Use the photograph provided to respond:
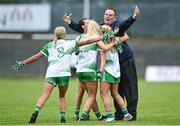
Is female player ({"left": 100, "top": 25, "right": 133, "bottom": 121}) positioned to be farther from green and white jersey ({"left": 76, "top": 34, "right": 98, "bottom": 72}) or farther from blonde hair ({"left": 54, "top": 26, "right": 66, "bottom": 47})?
blonde hair ({"left": 54, "top": 26, "right": 66, "bottom": 47})

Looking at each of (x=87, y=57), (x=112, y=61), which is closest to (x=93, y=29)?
(x=87, y=57)

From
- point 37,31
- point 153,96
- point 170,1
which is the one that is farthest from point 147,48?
point 153,96

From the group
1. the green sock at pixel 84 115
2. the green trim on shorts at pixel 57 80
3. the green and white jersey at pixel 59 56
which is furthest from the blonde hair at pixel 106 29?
the green sock at pixel 84 115

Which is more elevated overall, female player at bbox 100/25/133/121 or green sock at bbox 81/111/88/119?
female player at bbox 100/25/133/121

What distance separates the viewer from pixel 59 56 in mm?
16594

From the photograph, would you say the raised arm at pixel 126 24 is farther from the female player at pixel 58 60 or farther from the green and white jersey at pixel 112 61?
the female player at pixel 58 60

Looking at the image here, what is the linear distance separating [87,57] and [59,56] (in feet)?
2.07

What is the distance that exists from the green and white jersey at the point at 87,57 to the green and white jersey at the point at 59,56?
33 cm

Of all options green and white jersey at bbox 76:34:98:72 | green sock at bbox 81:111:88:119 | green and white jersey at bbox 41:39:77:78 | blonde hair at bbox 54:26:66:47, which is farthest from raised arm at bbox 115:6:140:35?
green sock at bbox 81:111:88:119

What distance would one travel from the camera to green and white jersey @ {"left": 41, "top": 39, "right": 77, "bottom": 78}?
16547 mm

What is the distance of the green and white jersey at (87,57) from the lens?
16.8 meters

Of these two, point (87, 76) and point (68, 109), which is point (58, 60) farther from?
point (68, 109)

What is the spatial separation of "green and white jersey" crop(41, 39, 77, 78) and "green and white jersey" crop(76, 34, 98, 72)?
0.33 m

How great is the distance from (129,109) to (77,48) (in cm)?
183
